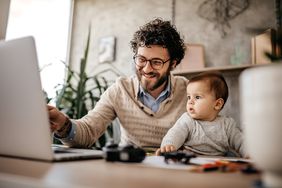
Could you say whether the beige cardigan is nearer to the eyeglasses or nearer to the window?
the eyeglasses

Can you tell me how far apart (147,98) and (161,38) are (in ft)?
1.26

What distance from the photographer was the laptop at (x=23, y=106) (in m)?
0.68

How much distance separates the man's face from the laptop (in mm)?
1046

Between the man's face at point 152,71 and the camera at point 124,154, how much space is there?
3.50ft

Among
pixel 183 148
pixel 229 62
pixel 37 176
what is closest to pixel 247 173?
pixel 37 176

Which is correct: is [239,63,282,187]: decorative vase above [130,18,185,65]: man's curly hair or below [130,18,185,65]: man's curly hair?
below

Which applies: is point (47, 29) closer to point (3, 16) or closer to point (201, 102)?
point (3, 16)

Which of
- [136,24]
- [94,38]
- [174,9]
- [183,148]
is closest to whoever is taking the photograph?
[183,148]

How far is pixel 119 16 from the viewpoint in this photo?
424cm

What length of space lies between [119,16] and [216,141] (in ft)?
10.4

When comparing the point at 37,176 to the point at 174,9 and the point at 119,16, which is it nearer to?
the point at 174,9

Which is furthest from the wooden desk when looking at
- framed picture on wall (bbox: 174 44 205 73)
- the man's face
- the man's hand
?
framed picture on wall (bbox: 174 44 205 73)

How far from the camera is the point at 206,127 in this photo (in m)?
1.46

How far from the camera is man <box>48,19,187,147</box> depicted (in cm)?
175
